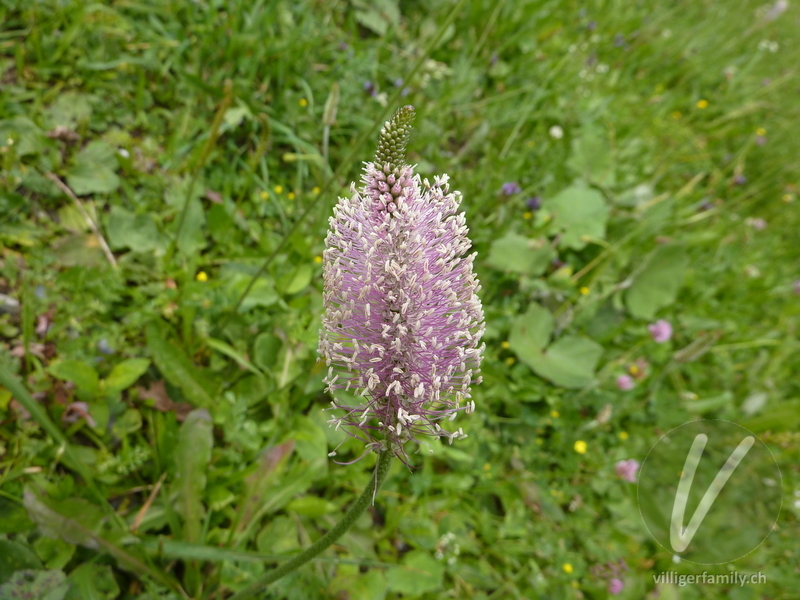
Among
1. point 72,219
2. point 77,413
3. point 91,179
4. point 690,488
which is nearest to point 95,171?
point 91,179

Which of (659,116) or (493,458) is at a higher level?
(659,116)

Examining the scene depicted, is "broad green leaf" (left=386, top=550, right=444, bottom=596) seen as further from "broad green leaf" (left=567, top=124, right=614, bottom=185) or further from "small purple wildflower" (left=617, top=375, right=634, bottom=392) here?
"broad green leaf" (left=567, top=124, right=614, bottom=185)

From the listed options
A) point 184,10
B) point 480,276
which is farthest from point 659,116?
point 184,10

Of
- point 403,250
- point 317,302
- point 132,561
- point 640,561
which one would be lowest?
point 640,561

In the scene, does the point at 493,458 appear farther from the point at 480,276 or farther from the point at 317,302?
the point at 317,302

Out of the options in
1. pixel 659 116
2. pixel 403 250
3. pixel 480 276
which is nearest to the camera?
pixel 403 250

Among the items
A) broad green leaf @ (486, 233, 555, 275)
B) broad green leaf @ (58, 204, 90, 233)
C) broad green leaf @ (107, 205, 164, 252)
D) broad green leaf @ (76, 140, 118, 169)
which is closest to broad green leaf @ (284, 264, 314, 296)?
broad green leaf @ (107, 205, 164, 252)

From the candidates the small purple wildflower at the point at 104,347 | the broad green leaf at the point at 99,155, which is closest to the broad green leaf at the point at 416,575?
the small purple wildflower at the point at 104,347
